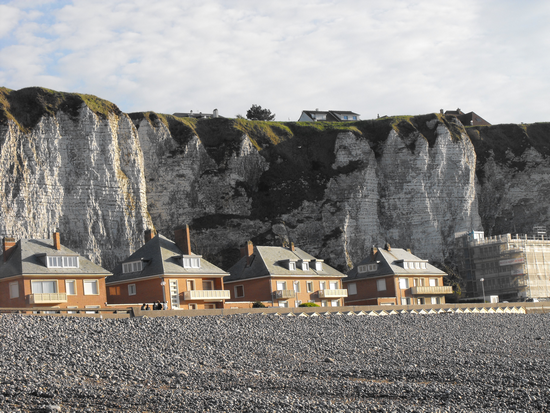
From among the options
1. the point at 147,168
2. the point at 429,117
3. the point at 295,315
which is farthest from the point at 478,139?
the point at 295,315

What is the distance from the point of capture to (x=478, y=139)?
82.2 metres

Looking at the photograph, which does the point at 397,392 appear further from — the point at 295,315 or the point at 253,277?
the point at 253,277

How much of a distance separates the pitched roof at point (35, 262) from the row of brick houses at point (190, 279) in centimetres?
6

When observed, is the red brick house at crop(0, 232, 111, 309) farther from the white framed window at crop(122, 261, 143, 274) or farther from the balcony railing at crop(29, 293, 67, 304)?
the white framed window at crop(122, 261, 143, 274)

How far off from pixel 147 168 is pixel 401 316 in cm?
3618

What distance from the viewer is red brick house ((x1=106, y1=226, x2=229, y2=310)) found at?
4044 centimetres

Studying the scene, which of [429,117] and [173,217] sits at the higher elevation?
[429,117]

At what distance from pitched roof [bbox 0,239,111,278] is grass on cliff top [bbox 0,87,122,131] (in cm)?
1948

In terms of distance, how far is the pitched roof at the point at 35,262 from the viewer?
36.4 m

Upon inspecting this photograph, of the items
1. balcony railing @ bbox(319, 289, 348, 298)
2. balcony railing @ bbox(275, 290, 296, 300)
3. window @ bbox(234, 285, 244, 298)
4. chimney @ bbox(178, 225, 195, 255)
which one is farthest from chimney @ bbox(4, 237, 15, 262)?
balcony railing @ bbox(319, 289, 348, 298)

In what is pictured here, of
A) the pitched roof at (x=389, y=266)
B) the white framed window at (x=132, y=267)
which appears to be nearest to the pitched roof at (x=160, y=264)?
the white framed window at (x=132, y=267)

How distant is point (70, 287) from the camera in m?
37.8

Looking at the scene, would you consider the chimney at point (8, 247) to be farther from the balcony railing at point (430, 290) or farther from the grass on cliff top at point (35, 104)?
the balcony railing at point (430, 290)

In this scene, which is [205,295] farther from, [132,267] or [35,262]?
[35,262]
